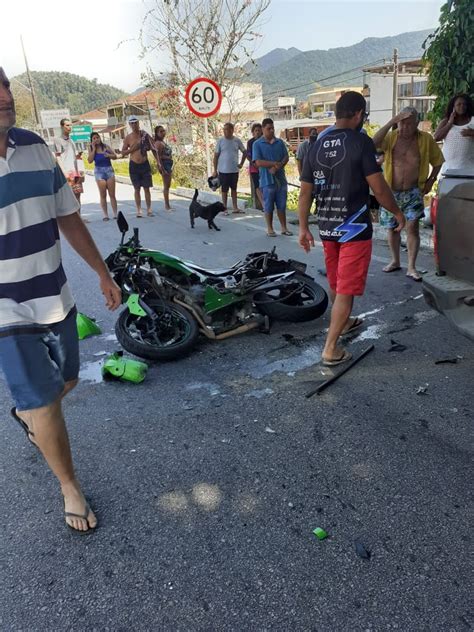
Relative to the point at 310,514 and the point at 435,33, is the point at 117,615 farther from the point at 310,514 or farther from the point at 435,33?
the point at 435,33

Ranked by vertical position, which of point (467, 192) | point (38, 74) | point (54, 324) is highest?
point (38, 74)

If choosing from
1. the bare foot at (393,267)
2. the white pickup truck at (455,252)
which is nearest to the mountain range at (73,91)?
the bare foot at (393,267)

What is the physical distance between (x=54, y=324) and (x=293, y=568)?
4.90 feet

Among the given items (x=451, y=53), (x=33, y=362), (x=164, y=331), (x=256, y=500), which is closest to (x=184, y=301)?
(x=164, y=331)

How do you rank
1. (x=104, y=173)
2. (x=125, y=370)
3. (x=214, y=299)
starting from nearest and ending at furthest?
(x=125, y=370) → (x=214, y=299) → (x=104, y=173)

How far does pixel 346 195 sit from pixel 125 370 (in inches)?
83.2

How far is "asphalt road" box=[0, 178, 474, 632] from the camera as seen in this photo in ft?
6.70

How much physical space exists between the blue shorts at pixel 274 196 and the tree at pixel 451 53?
8.52 feet

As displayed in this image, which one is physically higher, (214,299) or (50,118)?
(50,118)

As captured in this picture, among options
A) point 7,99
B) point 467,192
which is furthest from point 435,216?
point 7,99

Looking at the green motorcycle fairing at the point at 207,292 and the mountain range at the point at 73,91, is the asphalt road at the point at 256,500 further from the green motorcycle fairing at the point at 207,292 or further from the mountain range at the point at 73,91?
the mountain range at the point at 73,91

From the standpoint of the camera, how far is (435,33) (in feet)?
20.8

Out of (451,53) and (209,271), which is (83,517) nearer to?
(209,271)

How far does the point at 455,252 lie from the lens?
11.0 feet
